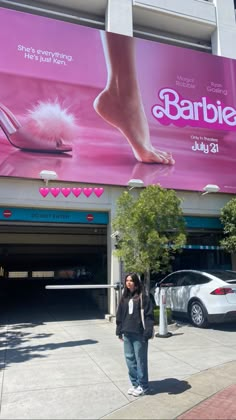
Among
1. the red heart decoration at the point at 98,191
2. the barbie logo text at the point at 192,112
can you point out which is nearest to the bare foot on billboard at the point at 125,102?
the barbie logo text at the point at 192,112

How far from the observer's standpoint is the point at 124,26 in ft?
56.9

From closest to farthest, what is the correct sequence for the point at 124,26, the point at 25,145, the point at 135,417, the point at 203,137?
the point at 135,417
the point at 25,145
the point at 203,137
the point at 124,26

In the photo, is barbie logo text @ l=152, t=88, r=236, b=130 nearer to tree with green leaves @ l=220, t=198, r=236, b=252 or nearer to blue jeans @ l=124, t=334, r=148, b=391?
tree with green leaves @ l=220, t=198, r=236, b=252

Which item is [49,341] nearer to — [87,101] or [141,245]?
[141,245]

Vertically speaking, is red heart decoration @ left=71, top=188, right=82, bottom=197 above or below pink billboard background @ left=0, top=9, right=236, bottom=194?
below

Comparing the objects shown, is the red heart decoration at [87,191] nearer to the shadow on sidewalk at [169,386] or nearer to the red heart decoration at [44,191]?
the red heart decoration at [44,191]

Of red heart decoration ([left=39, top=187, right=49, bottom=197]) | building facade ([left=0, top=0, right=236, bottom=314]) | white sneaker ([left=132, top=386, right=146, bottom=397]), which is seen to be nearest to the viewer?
white sneaker ([left=132, top=386, right=146, bottom=397])

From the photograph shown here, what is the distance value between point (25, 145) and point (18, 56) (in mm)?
3270

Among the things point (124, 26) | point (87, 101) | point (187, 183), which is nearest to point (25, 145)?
point (87, 101)

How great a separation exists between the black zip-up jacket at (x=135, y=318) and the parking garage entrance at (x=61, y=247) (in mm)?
8441

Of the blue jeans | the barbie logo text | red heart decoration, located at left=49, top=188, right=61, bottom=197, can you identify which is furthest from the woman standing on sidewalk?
the barbie logo text

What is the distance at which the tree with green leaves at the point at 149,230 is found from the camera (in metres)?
11.2

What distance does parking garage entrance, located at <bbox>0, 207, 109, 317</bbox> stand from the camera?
13.9 m

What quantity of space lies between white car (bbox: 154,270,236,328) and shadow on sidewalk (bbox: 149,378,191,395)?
4.14 m
